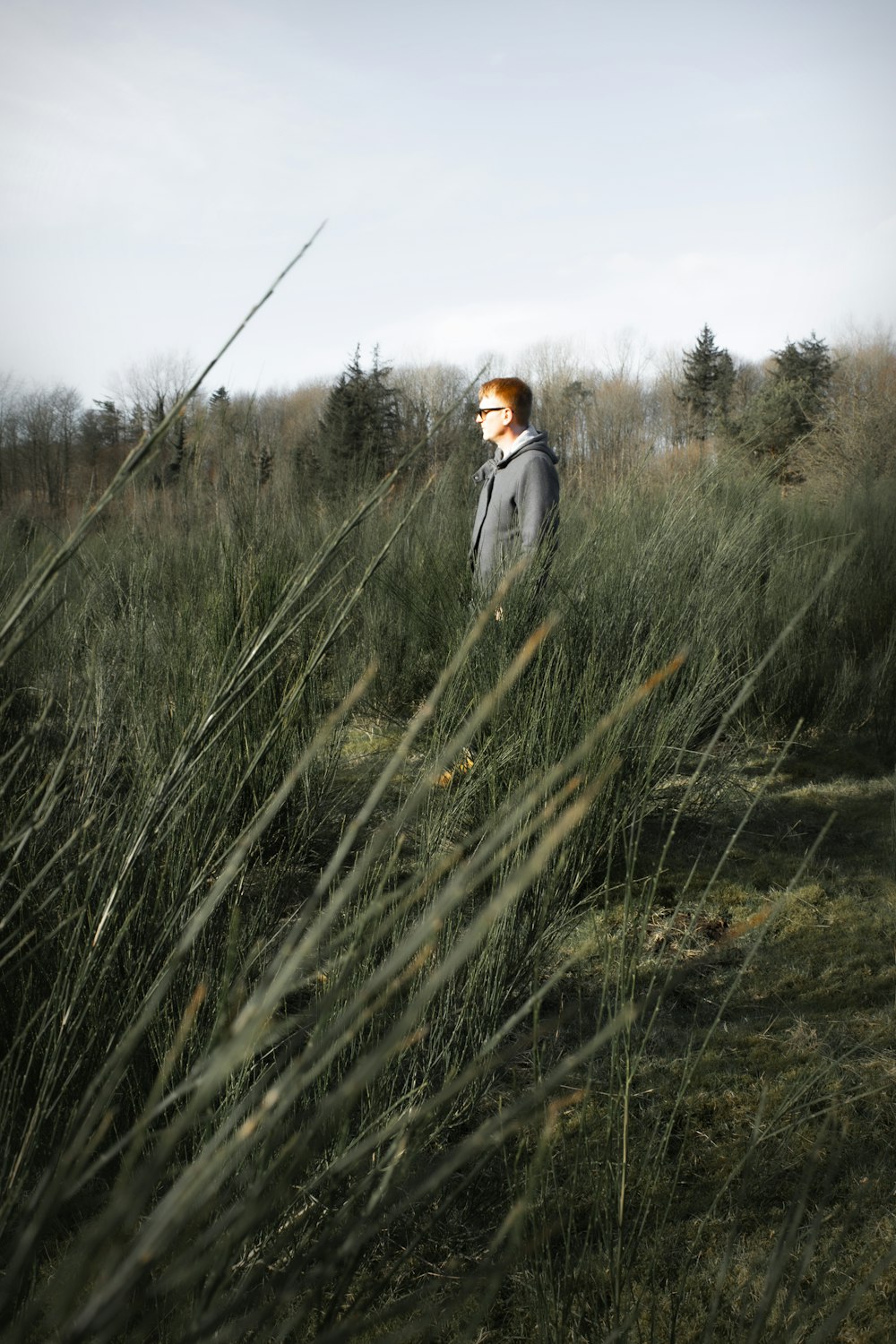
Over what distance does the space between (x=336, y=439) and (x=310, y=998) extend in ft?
20.0

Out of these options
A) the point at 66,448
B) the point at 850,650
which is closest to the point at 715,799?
the point at 850,650

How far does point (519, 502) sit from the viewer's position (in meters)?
4.08

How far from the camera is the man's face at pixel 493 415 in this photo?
→ 4.24 meters

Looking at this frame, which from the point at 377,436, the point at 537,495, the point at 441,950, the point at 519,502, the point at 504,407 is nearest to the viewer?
the point at 441,950

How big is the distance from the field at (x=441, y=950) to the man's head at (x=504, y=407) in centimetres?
69

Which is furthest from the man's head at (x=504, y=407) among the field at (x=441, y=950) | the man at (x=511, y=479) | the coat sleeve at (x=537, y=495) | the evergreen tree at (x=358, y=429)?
the evergreen tree at (x=358, y=429)

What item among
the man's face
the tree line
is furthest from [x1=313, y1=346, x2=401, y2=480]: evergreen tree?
the man's face

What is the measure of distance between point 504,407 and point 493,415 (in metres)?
0.07

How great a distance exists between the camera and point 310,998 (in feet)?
7.21

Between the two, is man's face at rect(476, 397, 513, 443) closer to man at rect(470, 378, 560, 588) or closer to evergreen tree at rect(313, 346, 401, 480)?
man at rect(470, 378, 560, 588)

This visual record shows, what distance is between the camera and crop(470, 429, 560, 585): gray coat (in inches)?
151

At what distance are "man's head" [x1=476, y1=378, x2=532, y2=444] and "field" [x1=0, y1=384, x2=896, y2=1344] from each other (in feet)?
2.25

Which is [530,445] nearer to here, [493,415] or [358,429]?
[493,415]

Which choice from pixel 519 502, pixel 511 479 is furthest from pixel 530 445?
pixel 519 502
